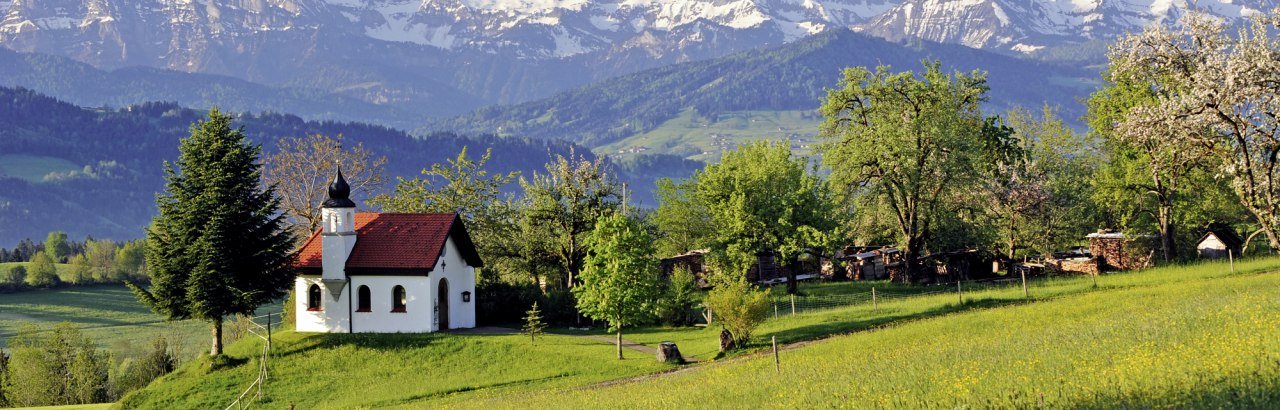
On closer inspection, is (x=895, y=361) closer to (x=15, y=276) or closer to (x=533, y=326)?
(x=533, y=326)

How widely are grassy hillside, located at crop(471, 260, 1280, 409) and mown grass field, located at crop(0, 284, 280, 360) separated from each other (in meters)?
82.3

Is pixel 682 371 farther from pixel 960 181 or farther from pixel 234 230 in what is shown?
pixel 960 181

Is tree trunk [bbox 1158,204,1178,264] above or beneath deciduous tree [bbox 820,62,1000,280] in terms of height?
beneath

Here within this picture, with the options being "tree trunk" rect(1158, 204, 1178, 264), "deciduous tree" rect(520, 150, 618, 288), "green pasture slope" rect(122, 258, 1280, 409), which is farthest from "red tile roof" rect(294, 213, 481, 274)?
"tree trunk" rect(1158, 204, 1178, 264)

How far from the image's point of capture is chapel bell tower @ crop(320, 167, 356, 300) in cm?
5947

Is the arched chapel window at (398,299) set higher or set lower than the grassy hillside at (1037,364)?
higher

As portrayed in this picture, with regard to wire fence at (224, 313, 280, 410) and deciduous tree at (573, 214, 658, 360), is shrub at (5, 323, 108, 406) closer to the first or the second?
wire fence at (224, 313, 280, 410)

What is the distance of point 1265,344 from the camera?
84.7ft

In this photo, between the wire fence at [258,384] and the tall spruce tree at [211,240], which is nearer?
the wire fence at [258,384]

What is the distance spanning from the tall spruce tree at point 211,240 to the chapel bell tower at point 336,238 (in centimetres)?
250

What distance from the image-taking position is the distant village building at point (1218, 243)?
79.3 meters

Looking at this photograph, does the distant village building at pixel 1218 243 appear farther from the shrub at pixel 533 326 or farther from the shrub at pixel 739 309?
the shrub at pixel 533 326

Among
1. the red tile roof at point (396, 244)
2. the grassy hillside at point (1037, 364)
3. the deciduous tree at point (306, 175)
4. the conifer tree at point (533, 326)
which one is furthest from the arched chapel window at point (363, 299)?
the grassy hillside at point (1037, 364)

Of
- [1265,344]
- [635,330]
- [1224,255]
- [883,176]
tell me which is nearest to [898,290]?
[883,176]
